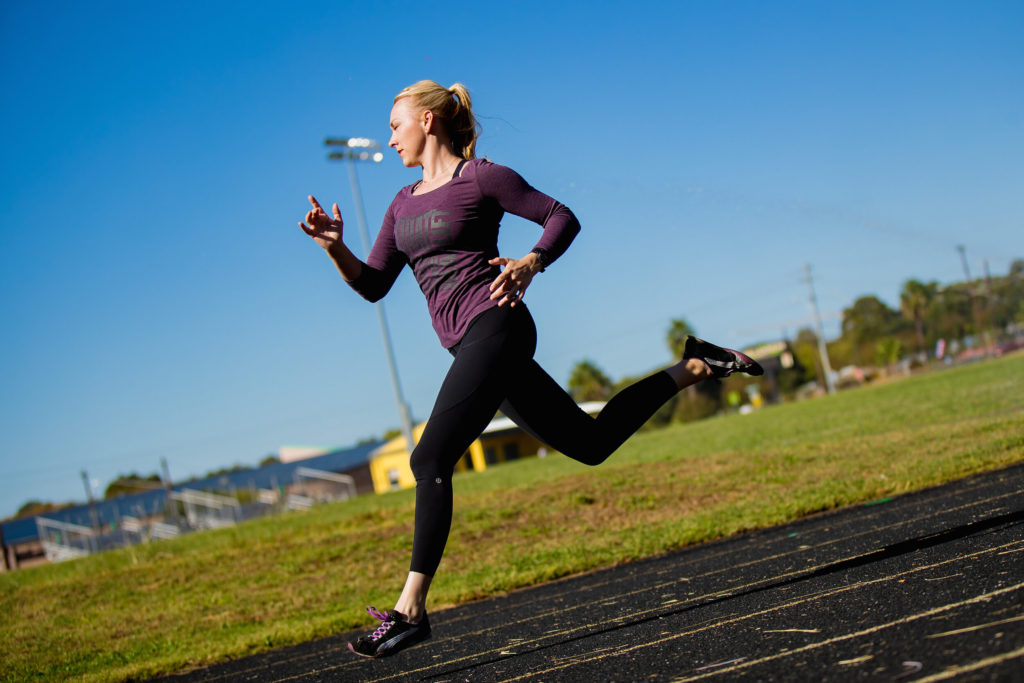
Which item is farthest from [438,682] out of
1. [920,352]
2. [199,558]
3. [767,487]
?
[920,352]

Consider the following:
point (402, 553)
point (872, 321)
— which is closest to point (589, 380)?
point (872, 321)

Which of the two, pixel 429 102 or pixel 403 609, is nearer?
pixel 403 609

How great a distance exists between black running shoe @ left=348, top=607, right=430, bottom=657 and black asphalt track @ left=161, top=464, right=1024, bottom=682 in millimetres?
372

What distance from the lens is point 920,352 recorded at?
92.2 m

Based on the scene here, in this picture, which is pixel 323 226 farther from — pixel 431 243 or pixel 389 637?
pixel 389 637

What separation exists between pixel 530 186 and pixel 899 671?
7.24 feet

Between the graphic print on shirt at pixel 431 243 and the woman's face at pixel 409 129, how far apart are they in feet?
1.11

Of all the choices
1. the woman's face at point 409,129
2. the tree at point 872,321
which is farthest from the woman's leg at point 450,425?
the tree at point 872,321

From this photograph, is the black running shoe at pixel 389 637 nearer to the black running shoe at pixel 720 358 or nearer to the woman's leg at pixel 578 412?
the woman's leg at pixel 578 412

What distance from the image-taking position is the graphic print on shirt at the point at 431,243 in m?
3.46

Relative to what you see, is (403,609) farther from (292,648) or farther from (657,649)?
(292,648)

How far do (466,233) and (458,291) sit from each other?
236 mm

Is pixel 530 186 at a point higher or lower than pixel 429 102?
lower

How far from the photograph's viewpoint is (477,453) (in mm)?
58969
